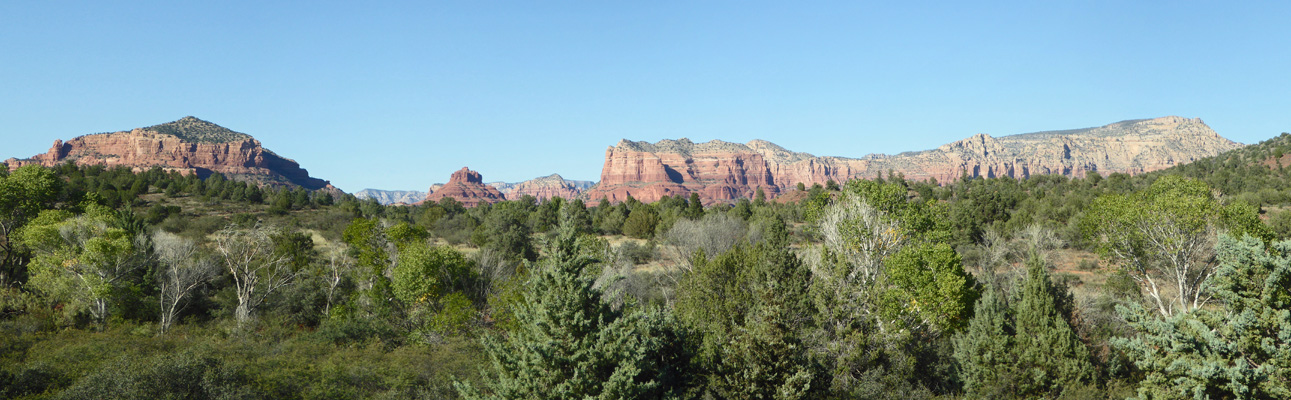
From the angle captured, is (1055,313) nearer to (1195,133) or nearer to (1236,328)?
(1236,328)

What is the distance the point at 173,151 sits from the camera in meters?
169

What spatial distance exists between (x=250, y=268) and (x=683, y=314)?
28.2m

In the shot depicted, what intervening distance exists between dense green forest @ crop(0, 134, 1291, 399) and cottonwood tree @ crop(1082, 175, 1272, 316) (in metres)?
0.14

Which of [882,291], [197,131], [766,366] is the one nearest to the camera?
[766,366]

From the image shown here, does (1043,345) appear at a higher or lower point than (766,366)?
lower

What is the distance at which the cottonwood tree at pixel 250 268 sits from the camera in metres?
32.7

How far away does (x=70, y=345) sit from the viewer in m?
23.8

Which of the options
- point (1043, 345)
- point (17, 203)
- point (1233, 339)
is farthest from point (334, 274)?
point (1233, 339)

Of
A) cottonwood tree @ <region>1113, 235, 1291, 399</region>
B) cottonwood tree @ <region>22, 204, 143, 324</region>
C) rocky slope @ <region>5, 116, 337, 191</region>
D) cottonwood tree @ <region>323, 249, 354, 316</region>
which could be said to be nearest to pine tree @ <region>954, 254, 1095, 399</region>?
cottonwood tree @ <region>1113, 235, 1291, 399</region>

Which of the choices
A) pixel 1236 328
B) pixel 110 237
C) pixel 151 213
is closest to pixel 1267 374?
pixel 1236 328

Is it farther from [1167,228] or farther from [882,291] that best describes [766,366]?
[1167,228]

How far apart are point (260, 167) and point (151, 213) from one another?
486 feet

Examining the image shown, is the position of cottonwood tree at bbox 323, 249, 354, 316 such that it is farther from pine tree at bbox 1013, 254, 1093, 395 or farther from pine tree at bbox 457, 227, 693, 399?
pine tree at bbox 1013, 254, 1093, 395

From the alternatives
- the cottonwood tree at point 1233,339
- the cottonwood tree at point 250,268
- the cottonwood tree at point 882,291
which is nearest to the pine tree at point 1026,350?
the cottonwood tree at point 882,291
